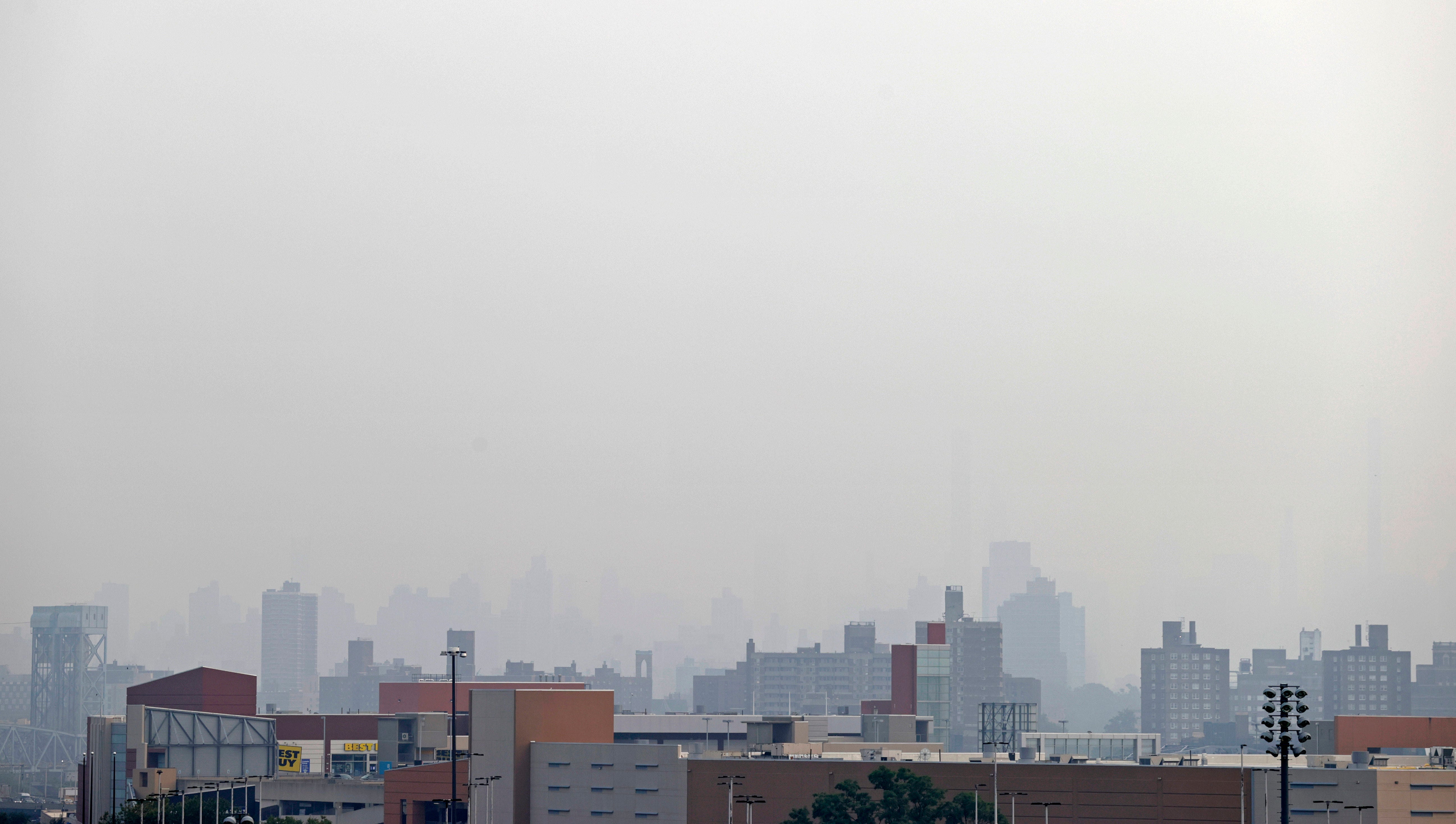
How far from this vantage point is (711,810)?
10156 centimetres

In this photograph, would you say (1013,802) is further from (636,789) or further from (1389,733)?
(1389,733)

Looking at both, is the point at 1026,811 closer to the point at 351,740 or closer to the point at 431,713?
the point at 431,713

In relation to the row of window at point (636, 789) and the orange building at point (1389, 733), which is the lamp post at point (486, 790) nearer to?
the row of window at point (636, 789)

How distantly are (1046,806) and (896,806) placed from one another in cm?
990

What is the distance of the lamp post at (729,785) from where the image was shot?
100 m

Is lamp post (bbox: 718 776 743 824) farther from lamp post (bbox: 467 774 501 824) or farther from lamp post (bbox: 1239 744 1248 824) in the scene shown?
lamp post (bbox: 1239 744 1248 824)

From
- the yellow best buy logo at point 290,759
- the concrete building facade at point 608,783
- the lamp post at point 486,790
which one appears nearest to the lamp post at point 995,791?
the concrete building facade at point 608,783

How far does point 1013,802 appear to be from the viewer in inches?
3750

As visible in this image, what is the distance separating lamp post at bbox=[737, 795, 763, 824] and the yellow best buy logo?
65.4 m

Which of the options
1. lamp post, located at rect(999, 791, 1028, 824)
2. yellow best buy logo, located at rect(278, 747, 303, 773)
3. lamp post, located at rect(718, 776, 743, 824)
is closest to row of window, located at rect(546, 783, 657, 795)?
lamp post, located at rect(718, 776, 743, 824)

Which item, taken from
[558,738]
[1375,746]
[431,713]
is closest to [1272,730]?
[558,738]

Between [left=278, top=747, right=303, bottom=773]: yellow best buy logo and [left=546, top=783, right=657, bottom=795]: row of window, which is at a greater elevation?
[left=546, top=783, right=657, bottom=795]: row of window

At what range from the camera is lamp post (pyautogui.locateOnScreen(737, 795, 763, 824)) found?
100 m

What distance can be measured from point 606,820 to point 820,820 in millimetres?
13593
